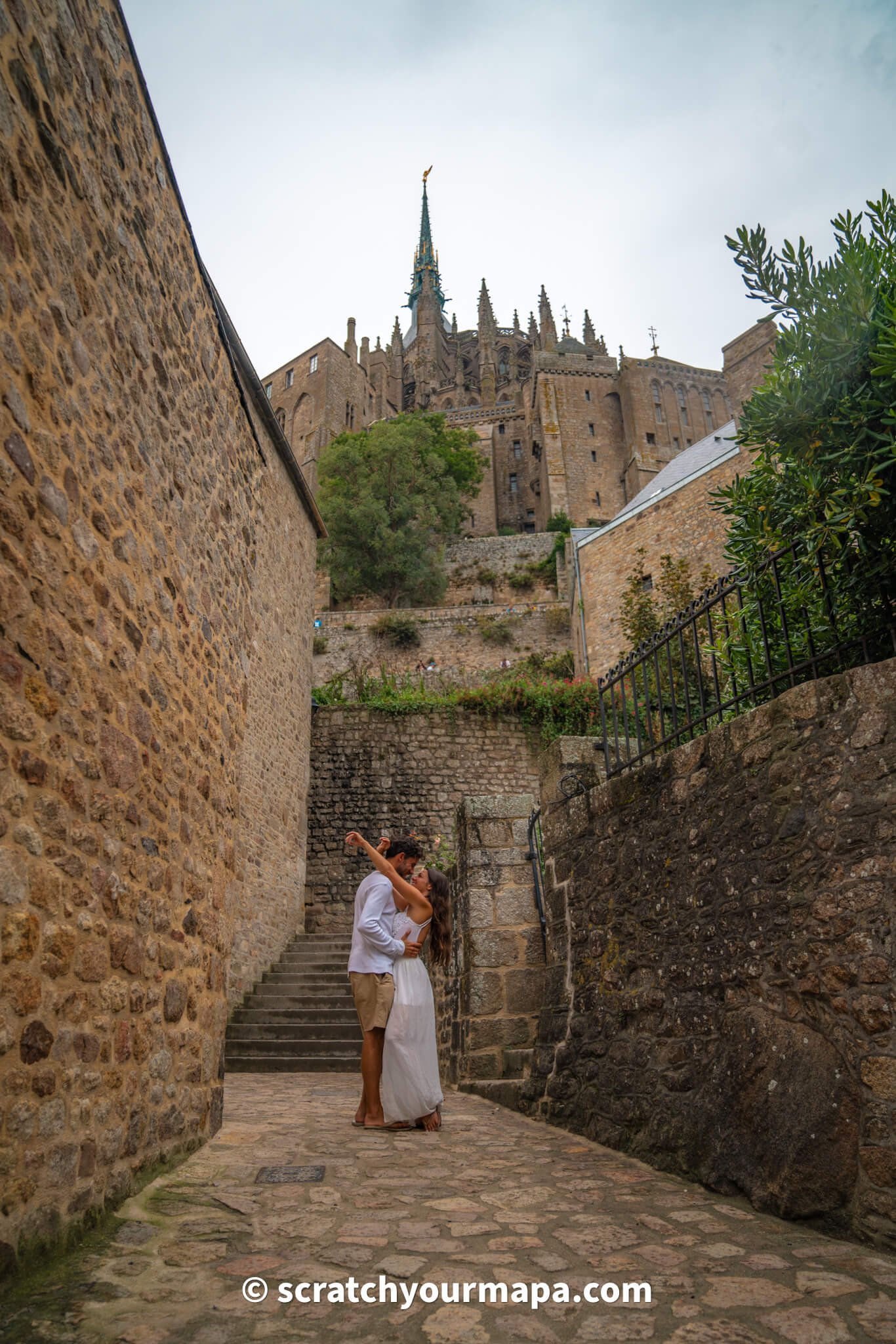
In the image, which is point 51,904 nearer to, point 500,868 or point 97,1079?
point 97,1079

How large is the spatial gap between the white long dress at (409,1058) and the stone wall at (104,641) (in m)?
0.95

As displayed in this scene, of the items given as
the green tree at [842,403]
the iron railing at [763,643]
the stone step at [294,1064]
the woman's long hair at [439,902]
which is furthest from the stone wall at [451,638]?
the green tree at [842,403]

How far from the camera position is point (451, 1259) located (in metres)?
2.34

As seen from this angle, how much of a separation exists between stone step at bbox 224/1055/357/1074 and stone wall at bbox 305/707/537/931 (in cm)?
432

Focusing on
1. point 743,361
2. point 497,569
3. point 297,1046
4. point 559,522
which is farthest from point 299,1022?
point 559,522

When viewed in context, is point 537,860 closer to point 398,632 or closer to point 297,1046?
point 297,1046

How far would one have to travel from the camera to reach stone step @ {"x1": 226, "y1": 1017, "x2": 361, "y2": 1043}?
9.43m

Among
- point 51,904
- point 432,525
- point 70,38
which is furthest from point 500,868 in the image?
point 432,525

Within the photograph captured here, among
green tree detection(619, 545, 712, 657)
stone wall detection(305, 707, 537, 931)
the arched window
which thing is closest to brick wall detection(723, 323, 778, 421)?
green tree detection(619, 545, 712, 657)

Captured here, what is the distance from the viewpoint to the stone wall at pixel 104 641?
221 centimetres

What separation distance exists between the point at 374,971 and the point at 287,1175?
1.46 m

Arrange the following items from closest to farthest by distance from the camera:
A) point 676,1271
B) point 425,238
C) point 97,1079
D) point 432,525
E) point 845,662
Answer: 1. point 676,1271
2. point 97,1079
3. point 845,662
4. point 432,525
5. point 425,238

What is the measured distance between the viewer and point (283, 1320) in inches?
76.2

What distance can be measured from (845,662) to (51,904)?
9.83 feet
